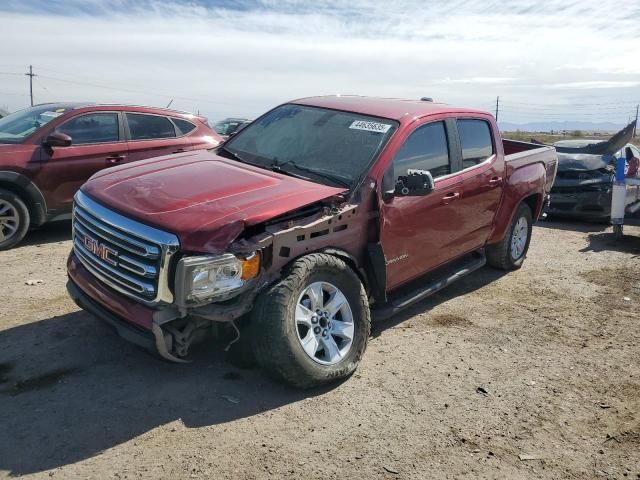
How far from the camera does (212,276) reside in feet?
11.1

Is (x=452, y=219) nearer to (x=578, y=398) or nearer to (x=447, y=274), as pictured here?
(x=447, y=274)

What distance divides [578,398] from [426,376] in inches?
41.4

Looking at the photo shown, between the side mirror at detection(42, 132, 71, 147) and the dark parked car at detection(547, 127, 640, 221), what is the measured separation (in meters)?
8.01

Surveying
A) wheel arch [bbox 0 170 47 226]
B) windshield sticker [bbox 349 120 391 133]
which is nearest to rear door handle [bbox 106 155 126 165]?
wheel arch [bbox 0 170 47 226]

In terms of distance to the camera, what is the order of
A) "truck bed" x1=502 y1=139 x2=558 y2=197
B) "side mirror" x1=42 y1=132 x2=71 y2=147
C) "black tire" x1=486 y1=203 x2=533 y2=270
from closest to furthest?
"truck bed" x1=502 y1=139 x2=558 y2=197 → "black tire" x1=486 y1=203 x2=533 y2=270 → "side mirror" x1=42 y1=132 x2=71 y2=147

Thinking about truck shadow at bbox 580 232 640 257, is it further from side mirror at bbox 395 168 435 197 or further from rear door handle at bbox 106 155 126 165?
rear door handle at bbox 106 155 126 165

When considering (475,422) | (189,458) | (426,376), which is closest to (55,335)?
(189,458)

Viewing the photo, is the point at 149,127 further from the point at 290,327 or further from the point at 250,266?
the point at 290,327

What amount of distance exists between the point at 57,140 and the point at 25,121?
0.86 metres

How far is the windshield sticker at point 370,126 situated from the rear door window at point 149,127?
4133mm

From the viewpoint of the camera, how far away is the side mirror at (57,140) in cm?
693

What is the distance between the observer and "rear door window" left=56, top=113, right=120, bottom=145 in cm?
733

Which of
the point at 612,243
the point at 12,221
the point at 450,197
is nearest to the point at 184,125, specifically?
the point at 12,221

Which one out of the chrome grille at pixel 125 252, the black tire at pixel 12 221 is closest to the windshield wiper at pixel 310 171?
the chrome grille at pixel 125 252
